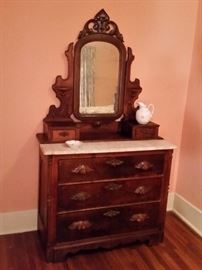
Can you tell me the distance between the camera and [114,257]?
2.43 metres

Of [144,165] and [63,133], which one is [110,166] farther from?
[63,133]

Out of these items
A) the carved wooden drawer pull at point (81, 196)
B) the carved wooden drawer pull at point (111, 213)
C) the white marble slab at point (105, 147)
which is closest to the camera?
the white marble slab at point (105, 147)

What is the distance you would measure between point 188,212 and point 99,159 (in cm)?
123

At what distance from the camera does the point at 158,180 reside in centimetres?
252

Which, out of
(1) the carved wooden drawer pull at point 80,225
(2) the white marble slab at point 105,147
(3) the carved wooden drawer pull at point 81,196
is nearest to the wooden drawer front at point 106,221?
(1) the carved wooden drawer pull at point 80,225

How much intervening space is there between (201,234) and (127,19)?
1963 millimetres

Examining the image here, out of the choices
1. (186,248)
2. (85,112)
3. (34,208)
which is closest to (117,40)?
(85,112)

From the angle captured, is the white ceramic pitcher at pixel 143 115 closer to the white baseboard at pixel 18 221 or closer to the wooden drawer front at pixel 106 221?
the wooden drawer front at pixel 106 221

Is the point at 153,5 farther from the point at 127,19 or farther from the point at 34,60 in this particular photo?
the point at 34,60

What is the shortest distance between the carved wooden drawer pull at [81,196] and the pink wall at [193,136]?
1149 mm

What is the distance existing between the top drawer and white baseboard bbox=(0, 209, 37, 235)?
68cm

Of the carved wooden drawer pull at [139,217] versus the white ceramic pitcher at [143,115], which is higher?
the white ceramic pitcher at [143,115]

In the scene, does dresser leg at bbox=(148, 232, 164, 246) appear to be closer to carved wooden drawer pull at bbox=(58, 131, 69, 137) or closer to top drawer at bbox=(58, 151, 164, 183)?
top drawer at bbox=(58, 151, 164, 183)

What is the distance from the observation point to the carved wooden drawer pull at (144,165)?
2.41 m
